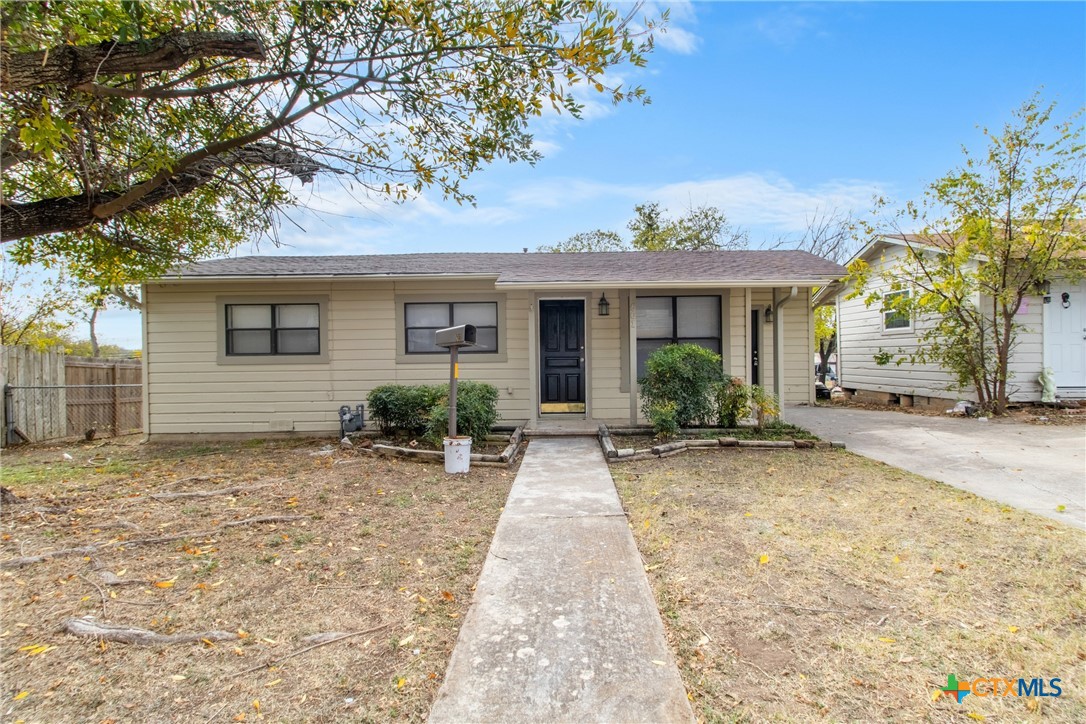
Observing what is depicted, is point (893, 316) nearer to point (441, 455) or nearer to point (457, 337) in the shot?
point (457, 337)

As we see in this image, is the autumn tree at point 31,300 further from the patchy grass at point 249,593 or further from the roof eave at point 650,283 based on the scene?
the roof eave at point 650,283

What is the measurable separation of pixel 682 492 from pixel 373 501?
302 cm

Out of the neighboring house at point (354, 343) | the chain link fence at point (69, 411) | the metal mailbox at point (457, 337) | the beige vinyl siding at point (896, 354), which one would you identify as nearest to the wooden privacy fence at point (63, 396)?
the chain link fence at point (69, 411)

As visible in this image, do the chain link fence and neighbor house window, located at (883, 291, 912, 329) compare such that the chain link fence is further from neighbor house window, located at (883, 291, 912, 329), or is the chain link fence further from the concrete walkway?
neighbor house window, located at (883, 291, 912, 329)

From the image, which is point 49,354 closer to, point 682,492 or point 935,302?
point 682,492

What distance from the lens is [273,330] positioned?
8742mm

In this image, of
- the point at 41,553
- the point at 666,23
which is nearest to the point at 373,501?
the point at 41,553

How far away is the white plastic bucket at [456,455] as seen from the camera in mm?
5691

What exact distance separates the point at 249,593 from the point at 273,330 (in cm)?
702

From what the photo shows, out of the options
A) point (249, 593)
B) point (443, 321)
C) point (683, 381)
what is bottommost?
point (249, 593)

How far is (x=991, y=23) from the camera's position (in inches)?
282

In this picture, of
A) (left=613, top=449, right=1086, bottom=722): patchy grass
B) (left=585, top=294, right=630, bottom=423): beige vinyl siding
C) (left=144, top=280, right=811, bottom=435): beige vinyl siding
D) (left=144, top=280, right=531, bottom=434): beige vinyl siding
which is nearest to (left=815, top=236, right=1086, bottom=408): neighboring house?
(left=585, top=294, right=630, bottom=423): beige vinyl siding

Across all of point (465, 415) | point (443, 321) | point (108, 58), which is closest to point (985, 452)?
point (465, 415)

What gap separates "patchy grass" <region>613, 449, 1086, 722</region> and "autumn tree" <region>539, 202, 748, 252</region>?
63.2 ft
